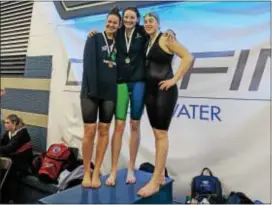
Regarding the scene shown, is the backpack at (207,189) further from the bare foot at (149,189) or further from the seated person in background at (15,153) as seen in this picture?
the seated person in background at (15,153)

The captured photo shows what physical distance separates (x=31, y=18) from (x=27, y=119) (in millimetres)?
1285

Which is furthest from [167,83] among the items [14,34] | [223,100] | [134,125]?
[14,34]

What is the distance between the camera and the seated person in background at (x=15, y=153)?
10.6ft

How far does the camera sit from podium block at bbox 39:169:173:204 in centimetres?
157

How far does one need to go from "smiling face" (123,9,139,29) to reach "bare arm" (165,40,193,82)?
0.19 metres

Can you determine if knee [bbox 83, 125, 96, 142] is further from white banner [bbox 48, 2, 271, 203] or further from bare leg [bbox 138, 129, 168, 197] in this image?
white banner [bbox 48, 2, 271, 203]

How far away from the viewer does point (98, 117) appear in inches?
65.1

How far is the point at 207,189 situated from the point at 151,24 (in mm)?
1397

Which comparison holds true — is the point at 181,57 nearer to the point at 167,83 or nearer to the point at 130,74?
the point at 167,83

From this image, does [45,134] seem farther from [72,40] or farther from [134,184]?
[134,184]

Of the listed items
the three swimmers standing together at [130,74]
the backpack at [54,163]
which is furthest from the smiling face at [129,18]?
the backpack at [54,163]

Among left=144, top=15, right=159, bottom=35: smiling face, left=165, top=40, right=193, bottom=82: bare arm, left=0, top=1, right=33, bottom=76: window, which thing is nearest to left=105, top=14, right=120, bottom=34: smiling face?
left=144, top=15, right=159, bottom=35: smiling face

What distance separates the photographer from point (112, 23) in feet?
5.10

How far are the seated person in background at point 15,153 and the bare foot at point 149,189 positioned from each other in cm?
204
